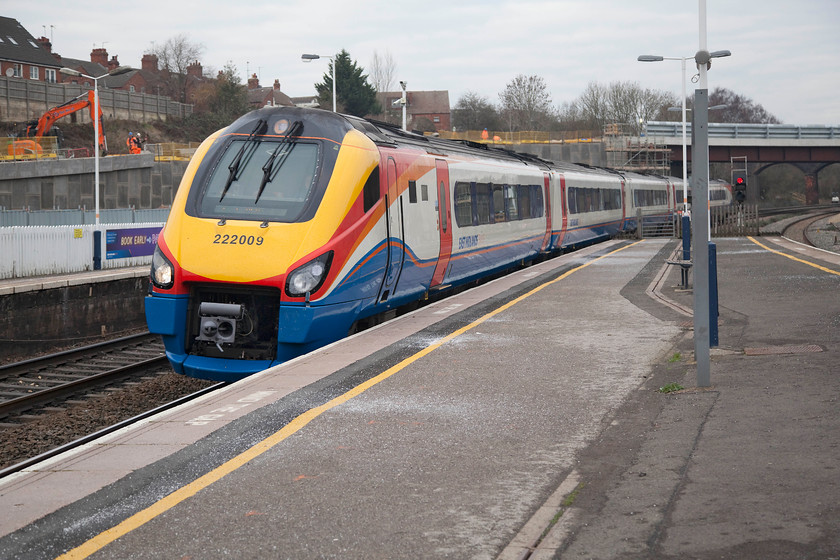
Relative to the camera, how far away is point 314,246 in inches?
414

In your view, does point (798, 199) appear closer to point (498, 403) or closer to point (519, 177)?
point (519, 177)

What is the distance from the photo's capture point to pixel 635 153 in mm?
79000

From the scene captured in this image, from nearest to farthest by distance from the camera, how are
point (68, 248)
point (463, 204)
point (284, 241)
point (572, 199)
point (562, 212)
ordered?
point (284, 241) < point (463, 204) < point (68, 248) < point (562, 212) < point (572, 199)

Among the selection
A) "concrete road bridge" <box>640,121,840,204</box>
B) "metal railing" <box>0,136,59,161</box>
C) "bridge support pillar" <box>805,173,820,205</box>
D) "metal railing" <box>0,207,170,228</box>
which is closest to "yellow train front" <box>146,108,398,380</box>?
"metal railing" <box>0,207,170,228</box>

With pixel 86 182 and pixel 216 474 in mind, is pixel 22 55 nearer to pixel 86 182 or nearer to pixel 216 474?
pixel 86 182

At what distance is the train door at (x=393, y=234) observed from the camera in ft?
41.3

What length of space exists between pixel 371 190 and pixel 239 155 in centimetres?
178

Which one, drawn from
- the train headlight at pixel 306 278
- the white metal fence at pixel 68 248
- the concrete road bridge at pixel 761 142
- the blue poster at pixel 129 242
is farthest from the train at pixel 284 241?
the concrete road bridge at pixel 761 142

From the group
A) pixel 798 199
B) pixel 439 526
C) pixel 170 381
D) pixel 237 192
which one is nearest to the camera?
pixel 439 526

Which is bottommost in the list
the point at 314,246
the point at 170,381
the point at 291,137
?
the point at 170,381

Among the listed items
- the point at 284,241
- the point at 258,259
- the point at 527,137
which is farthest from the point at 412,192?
the point at 527,137

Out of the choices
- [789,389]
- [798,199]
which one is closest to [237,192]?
[789,389]

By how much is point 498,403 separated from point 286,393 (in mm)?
1945

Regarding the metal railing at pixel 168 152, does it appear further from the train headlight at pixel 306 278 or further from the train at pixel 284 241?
the train headlight at pixel 306 278
